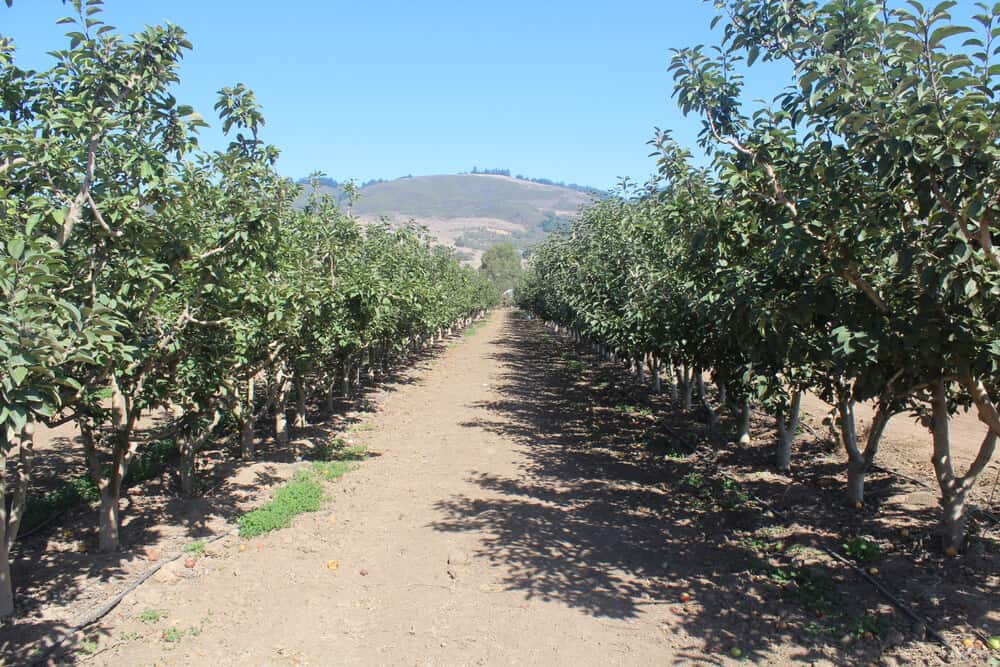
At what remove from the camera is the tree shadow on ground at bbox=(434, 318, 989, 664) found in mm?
5652

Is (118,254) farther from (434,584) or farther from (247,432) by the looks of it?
(247,432)

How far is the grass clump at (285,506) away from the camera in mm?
8422

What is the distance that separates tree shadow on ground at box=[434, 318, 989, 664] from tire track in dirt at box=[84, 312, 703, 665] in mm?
43

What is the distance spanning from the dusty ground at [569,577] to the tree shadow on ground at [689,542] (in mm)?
28

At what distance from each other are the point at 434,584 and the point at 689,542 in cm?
317

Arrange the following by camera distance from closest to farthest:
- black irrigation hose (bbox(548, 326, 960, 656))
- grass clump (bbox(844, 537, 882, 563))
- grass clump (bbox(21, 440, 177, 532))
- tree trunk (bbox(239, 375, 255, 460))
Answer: black irrigation hose (bbox(548, 326, 960, 656)) < grass clump (bbox(844, 537, 882, 563)) < grass clump (bbox(21, 440, 177, 532)) < tree trunk (bbox(239, 375, 255, 460))

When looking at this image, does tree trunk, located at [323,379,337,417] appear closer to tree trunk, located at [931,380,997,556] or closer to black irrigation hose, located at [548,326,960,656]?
black irrigation hose, located at [548,326,960,656]

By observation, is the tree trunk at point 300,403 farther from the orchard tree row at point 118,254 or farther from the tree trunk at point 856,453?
the tree trunk at point 856,453

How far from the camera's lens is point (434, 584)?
6836 mm

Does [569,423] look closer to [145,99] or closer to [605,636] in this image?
[605,636]

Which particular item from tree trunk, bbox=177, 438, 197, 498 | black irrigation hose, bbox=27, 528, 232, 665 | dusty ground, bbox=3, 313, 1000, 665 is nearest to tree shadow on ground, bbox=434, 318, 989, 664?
dusty ground, bbox=3, 313, 1000, 665

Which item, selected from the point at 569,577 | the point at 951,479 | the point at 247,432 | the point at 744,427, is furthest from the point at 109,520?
the point at 744,427

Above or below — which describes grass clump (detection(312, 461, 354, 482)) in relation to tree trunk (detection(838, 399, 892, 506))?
below

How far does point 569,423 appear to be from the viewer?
1590 cm
